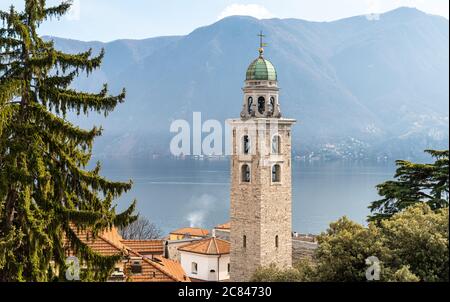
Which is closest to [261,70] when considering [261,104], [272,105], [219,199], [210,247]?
[261,104]

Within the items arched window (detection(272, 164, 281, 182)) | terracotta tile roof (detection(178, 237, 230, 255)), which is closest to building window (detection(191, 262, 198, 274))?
terracotta tile roof (detection(178, 237, 230, 255))

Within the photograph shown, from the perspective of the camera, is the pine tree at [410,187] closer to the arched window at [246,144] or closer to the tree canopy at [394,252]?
the tree canopy at [394,252]

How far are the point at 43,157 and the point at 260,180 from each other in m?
21.7

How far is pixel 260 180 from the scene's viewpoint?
3159cm

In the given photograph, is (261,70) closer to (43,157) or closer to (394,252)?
(394,252)

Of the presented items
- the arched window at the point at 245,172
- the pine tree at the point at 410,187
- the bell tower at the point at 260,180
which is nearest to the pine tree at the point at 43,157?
the pine tree at the point at 410,187

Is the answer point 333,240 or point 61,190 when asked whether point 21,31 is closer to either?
point 61,190

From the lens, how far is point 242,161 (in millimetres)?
32688

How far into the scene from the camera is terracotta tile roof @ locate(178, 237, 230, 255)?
35719mm

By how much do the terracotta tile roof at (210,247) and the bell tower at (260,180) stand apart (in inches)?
155

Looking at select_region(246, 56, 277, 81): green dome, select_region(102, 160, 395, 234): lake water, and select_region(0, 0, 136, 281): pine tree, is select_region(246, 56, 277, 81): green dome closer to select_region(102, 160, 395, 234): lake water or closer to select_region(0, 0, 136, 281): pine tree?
select_region(0, 0, 136, 281): pine tree

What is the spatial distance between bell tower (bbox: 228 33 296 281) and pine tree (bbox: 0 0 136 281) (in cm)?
2076
